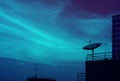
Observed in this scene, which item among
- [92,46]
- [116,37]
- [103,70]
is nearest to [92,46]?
[92,46]

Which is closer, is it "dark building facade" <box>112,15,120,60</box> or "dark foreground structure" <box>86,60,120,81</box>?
"dark foreground structure" <box>86,60,120,81</box>

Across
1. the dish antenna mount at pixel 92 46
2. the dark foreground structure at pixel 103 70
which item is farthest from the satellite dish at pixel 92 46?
the dark foreground structure at pixel 103 70

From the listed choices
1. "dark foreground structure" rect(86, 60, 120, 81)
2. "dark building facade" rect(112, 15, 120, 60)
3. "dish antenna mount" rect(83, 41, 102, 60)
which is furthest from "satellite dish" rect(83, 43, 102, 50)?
"dark building facade" rect(112, 15, 120, 60)

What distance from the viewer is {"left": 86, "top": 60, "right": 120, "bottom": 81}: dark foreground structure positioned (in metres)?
32.3

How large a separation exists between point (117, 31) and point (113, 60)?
17.5 feet

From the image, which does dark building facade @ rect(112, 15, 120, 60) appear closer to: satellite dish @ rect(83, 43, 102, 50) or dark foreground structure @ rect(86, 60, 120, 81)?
satellite dish @ rect(83, 43, 102, 50)

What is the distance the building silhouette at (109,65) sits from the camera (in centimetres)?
3247

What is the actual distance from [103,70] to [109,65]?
970 millimetres

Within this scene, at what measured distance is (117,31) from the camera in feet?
121

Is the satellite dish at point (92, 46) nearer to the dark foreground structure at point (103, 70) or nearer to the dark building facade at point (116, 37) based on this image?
the dark foreground structure at point (103, 70)

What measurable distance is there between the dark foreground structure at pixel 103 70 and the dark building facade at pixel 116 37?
2.67m

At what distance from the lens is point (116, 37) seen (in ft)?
121

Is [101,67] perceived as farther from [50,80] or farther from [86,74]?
[50,80]

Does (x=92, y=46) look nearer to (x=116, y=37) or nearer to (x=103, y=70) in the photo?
(x=116, y=37)
